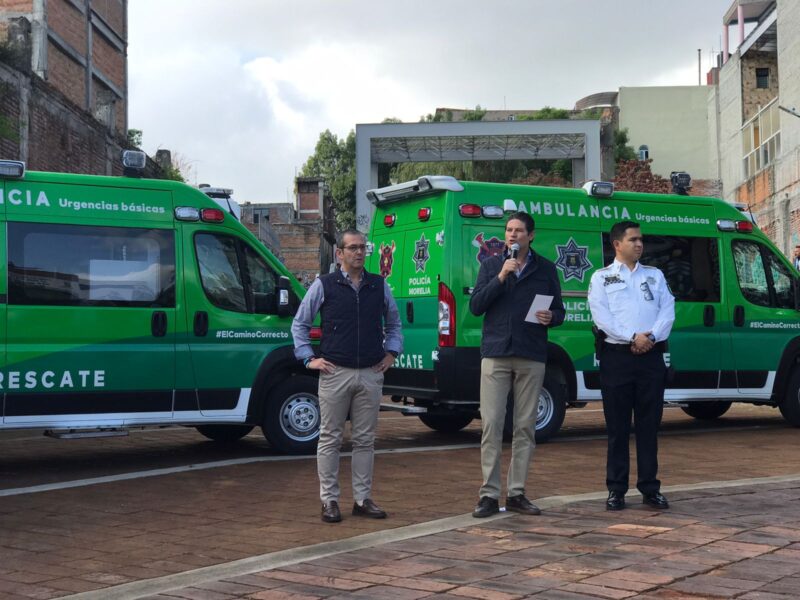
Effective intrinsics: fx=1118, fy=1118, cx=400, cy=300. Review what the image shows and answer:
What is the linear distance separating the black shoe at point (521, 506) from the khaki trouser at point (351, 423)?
896 millimetres

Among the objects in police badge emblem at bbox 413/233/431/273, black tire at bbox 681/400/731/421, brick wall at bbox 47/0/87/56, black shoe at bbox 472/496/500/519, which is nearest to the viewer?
black shoe at bbox 472/496/500/519

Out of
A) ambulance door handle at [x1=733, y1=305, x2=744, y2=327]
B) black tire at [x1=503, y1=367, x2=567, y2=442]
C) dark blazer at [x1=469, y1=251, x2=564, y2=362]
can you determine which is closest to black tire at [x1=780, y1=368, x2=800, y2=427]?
ambulance door handle at [x1=733, y1=305, x2=744, y2=327]

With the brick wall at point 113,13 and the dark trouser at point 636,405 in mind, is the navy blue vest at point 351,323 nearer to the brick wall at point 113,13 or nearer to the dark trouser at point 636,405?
the dark trouser at point 636,405

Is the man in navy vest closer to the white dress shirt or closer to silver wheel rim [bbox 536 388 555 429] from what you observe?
the white dress shirt

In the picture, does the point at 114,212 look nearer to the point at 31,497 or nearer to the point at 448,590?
the point at 31,497

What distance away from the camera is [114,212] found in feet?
31.2

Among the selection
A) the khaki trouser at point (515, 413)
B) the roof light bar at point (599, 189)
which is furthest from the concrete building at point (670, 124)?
the khaki trouser at point (515, 413)

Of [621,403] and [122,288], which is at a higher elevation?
[122,288]

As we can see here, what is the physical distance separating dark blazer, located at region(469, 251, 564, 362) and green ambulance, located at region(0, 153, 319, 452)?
3589 millimetres

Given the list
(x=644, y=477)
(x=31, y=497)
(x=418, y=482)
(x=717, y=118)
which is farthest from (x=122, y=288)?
(x=717, y=118)

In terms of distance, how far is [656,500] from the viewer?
707 cm

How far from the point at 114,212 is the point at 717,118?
1698 inches

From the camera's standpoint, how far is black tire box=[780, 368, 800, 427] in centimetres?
1280

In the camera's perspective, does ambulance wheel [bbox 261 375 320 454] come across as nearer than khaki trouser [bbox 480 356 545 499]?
No
